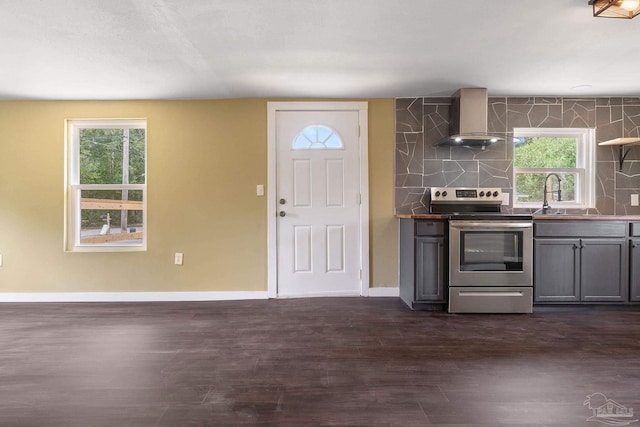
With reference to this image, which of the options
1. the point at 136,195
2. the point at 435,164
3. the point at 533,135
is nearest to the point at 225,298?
the point at 136,195

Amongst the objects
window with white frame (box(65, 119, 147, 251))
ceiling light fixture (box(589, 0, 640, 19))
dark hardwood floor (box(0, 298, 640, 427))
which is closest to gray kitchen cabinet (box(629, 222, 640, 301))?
dark hardwood floor (box(0, 298, 640, 427))

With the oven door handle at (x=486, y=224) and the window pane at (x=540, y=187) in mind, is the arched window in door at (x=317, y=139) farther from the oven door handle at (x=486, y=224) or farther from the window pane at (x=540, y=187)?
the window pane at (x=540, y=187)

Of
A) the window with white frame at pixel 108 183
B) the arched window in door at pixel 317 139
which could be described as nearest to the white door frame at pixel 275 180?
the arched window in door at pixel 317 139

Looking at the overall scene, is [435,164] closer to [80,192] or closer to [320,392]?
[320,392]

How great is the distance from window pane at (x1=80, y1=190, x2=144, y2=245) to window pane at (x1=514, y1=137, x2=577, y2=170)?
418 centimetres

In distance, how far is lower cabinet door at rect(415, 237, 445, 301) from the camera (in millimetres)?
3066

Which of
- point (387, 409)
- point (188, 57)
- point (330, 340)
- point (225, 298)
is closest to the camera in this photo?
point (387, 409)

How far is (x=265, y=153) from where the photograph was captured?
358 cm

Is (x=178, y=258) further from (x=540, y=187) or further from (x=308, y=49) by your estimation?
(x=540, y=187)

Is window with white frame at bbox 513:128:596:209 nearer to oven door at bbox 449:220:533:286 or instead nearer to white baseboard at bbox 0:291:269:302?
oven door at bbox 449:220:533:286

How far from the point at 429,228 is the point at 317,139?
4.92 feet

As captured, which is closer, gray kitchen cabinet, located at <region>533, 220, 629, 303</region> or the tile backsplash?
gray kitchen cabinet, located at <region>533, 220, 629, 303</region>

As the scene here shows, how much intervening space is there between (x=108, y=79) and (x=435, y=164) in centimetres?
327

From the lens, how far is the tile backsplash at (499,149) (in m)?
3.54
